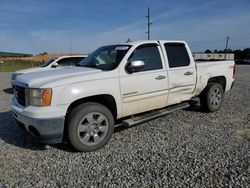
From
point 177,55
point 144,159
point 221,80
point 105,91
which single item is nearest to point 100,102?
point 105,91

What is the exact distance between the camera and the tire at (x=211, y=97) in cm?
582

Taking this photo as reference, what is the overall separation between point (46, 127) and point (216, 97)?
Result: 15.0 ft

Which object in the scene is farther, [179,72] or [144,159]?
[179,72]

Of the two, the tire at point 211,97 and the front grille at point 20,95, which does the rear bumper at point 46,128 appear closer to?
the front grille at point 20,95

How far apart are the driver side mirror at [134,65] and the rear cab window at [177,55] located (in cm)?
104

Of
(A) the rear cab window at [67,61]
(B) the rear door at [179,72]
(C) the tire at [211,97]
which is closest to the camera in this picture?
(B) the rear door at [179,72]

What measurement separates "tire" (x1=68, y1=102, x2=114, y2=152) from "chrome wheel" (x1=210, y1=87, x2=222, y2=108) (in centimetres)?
324

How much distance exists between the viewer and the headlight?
340 centimetres

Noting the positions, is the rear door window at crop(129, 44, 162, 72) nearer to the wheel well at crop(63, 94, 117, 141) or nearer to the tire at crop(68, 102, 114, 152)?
the wheel well at crop(63, 94, 117, 141)

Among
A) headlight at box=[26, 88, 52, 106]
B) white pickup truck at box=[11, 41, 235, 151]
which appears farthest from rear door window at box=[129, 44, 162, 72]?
headlight at box=[26, 88, 52, 106]

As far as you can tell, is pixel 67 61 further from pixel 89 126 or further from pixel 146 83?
pixel 89 126

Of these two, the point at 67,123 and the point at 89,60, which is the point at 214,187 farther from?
the point at 89,60

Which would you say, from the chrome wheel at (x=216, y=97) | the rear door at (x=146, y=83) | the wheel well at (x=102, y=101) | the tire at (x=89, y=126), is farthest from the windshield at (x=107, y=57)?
the chrome wheel at (x=216, y=97)

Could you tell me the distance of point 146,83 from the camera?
437 cm
